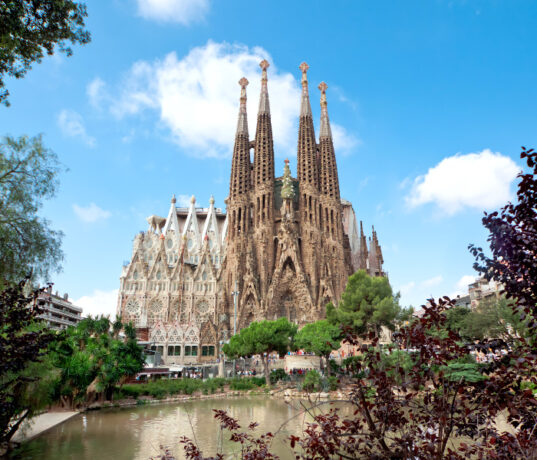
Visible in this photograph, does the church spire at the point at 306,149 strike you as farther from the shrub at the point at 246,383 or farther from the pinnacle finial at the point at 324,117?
the shrub at the point at 246,383

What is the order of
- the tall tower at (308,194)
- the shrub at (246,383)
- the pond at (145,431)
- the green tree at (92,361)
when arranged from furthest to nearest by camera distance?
the tall tower at (308,194) < the shrub at (246,383) < the green tree at (92,361) < the pond at (145,431)

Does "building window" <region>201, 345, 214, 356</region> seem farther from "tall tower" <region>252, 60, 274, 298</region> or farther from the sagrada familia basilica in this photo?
"tall tower" <region>252, 60, 274, 298</region>

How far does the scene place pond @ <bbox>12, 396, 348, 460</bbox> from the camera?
970 centimetres

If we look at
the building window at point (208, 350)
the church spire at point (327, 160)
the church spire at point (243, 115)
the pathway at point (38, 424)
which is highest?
the church spire at point (243, 115)

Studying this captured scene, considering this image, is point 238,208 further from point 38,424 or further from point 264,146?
point 38,424

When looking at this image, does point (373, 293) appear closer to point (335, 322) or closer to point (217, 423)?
point (335, 322)

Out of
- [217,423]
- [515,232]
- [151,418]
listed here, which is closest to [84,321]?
[151,418]

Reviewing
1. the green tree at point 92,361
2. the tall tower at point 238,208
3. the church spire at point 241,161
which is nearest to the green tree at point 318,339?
the green tree at point 92,361

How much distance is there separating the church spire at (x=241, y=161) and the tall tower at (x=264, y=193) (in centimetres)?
128

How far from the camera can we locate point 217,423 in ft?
44.0

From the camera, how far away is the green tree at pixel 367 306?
96.3ft

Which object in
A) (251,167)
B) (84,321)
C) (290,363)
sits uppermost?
(251,167)

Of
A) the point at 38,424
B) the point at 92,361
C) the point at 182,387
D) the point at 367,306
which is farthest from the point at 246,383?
the point at 38,424

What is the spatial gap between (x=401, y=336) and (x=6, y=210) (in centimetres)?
999
